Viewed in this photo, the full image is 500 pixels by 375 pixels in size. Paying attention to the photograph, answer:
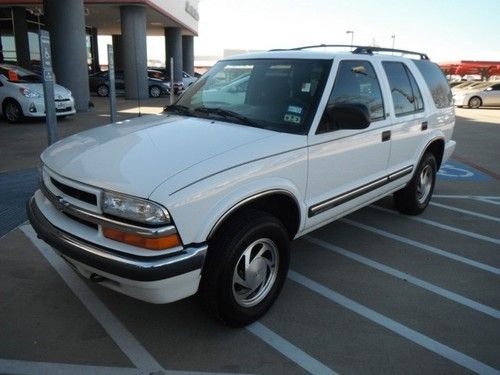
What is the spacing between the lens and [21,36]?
2422 cm

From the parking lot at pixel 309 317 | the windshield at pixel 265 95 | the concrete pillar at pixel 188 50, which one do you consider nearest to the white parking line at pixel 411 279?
the parking lot at pixel 309 317

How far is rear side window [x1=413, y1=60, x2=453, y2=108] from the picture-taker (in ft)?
17.9

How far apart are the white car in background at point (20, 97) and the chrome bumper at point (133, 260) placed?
1057 centimetres

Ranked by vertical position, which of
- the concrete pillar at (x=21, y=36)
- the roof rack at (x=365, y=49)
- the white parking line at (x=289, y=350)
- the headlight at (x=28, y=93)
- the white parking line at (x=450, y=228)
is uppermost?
the concrete pillar at (x=21, y=36)

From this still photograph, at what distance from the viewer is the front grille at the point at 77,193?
2765 millimetres

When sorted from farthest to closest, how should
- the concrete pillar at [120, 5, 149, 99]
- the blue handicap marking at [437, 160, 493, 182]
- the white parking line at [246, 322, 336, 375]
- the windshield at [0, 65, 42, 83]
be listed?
the concrete pillar at [120, 5, 149, 99]
the windshield at [0, 65, 42, 83]
the blue handicap marking at [437, 160, 493, 182]
the white parking line at [246, 322, 336, 375]

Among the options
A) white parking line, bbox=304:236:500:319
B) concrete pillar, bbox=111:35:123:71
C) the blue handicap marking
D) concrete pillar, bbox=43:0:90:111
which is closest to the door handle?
white parking line, bbox=304:236:500:319

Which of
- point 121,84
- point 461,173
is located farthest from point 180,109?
point 121,84

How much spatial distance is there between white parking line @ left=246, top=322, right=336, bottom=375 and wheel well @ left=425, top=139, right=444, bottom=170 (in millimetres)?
3474

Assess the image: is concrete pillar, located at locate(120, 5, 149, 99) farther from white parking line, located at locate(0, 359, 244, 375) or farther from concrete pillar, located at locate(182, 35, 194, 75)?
white parking line, located at locate(0, 359, 244, 375)

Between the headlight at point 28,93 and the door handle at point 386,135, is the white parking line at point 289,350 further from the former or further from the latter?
the headlight at point 28,93

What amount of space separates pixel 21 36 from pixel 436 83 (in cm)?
2441

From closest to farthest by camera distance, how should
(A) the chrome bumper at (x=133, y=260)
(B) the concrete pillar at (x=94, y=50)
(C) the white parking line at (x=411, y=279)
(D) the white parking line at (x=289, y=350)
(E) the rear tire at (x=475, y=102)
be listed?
(A) the chrome bumper at (x=133, y=260), (D) the white parking line at (x=289, y=350), (C) the white parking line at (x=411, y=279), (E) the rear tire at (x=475, y=102), (B) the concrete pillar at (x=94, y=50)

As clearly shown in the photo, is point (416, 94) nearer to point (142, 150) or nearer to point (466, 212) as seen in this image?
point (466, 212)
